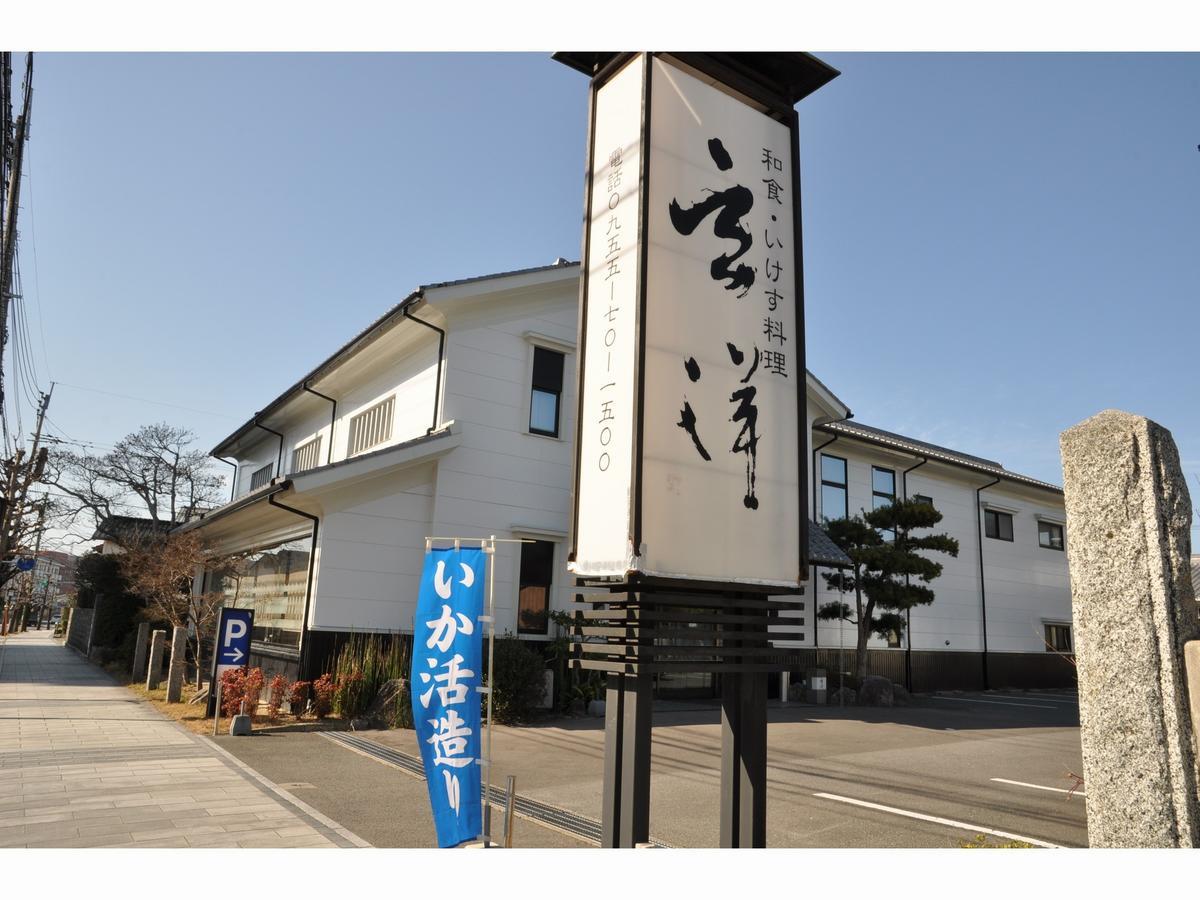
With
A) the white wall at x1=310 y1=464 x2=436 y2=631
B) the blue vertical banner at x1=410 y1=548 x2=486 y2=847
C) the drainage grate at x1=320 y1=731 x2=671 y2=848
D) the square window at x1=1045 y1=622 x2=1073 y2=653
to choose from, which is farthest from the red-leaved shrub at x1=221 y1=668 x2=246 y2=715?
the square window at x1=1045 y1=622 x2=1073 y2=653

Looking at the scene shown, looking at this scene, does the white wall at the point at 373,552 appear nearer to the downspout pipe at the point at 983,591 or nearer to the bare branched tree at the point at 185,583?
the bare branched tree at the point at 185,583

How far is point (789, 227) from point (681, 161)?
32.3 inches

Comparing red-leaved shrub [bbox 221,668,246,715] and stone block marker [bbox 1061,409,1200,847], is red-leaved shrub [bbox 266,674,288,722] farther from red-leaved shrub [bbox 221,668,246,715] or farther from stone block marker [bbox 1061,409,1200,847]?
stone block marker [bbox 1061,409,1200,847]

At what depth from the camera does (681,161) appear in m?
4.30

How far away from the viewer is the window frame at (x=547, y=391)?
14.4 metres

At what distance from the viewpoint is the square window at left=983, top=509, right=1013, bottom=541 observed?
24266 millimetres

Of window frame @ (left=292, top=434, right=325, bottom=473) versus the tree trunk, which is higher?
window frame @ (left=292, top=434, right=325, bottom=473)

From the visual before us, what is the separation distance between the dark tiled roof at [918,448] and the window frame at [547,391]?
726 cm

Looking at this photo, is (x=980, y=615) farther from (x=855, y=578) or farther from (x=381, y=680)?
(x=381, y=680)

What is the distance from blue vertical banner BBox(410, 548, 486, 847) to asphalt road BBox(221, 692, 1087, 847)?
1473mm

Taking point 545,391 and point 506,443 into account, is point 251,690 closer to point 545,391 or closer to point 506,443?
point 506,443

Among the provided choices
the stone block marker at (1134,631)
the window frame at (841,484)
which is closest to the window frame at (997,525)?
the window frame at (841,484)

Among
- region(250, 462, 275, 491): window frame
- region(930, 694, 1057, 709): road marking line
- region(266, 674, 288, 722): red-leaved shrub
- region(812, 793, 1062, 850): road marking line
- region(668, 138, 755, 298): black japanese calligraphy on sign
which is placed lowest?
region(930, 694, 1057, 709): road marking line

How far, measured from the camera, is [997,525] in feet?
81.2
